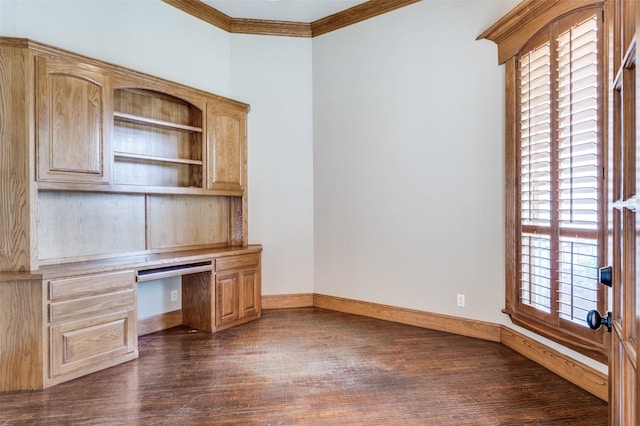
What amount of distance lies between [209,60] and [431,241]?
319cm

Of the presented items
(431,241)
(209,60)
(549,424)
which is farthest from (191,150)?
(549,424)

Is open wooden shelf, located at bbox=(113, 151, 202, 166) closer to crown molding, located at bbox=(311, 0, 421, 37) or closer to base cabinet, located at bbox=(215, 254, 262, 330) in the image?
base cabinet, located at bbox=(215, 254, 262, 330)

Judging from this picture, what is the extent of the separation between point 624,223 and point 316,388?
211 centimetres

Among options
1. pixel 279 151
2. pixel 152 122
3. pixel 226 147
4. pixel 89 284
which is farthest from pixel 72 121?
pixel 279 151

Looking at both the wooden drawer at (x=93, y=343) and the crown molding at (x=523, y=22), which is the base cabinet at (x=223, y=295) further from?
the crown molding at (x=523, y=22)

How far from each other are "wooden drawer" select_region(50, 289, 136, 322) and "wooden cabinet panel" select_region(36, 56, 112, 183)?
912 mm

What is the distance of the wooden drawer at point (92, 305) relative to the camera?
2.70 m

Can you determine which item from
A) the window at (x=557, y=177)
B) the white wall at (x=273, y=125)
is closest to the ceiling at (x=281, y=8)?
the white wall at (x=273, y=125)

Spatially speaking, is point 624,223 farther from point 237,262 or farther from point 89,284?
point 237,262

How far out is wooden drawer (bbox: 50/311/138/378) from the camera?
2.71m

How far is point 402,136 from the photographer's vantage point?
404 cm

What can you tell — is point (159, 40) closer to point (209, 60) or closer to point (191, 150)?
point (209, 60)

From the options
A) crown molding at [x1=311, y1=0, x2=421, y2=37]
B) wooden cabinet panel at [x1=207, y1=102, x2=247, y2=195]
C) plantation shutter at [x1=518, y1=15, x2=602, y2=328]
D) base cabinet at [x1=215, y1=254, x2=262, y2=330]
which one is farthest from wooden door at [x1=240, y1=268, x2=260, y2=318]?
crown molding at [x1=311, y1=0, x2=421, y2=37]

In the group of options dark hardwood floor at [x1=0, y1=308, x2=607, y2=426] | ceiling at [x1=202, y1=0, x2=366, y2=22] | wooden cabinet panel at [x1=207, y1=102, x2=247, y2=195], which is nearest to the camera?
dark hardwood floor at [x1=0, y1=308, x2=607, y2=426]
